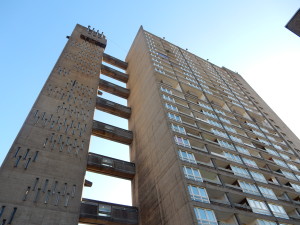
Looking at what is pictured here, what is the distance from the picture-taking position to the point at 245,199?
24.9 m

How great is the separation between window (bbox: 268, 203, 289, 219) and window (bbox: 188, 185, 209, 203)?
7.99 metres

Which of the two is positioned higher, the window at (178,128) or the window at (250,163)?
the window at (178,128)

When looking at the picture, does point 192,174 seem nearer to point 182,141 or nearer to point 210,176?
point 210,176

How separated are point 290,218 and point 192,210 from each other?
12.5 meters

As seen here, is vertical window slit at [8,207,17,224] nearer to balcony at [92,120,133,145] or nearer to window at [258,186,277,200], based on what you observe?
balcony at [92,120,133,145]

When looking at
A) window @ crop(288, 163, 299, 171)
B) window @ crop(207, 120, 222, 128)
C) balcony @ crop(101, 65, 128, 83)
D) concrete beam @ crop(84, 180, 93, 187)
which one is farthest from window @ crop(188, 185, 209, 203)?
balcony @ crop(101, 65, 128, 83)

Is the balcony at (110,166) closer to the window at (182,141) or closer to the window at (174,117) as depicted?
the window at (174,117)

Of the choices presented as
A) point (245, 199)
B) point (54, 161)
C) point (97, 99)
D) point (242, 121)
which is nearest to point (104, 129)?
point (97, 99)

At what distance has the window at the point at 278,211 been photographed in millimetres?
24969

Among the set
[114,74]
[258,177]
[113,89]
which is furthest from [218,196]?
[114,74]

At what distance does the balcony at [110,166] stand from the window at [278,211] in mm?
15643

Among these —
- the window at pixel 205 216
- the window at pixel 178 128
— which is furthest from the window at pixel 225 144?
the window at pixel 205 216

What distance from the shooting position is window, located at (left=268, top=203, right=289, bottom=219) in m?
25.0

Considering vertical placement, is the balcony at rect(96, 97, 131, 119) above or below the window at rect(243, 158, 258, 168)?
above
